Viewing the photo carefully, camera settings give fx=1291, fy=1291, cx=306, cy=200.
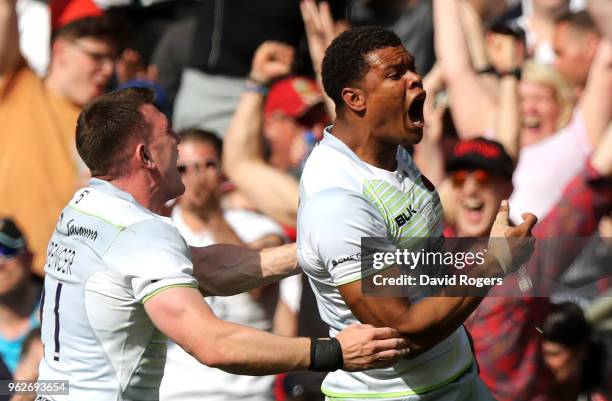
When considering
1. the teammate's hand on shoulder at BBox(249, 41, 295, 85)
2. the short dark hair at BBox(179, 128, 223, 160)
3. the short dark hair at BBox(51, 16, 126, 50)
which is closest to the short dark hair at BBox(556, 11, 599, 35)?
the teammate's hand on shoulder at BBox(249, 41, 295, 85)

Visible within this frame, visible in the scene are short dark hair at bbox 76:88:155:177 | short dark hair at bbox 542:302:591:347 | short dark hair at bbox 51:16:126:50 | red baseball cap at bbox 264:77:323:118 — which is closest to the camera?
short dark hair at bbox 76:88:155:177

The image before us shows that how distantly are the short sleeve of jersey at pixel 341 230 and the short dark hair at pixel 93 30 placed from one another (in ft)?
12.0

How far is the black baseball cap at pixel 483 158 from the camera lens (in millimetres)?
6320

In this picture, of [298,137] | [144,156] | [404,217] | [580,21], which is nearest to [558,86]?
[580,21]

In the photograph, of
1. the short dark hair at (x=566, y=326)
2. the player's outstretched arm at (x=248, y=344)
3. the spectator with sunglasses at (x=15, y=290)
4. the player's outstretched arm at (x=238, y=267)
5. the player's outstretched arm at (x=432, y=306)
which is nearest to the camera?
the player's outstretched arm at (x=248, y=344)

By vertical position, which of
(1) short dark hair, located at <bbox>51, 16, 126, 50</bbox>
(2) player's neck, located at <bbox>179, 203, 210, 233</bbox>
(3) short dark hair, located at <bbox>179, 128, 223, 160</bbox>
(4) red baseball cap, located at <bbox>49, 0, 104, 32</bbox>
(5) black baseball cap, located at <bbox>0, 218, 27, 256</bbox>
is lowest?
(5) black baseball cap, located at <bbox>0, 218, 27, 256</bbox>

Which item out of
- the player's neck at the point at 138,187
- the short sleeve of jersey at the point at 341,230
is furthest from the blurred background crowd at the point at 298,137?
the player's neck at the point at 138,187

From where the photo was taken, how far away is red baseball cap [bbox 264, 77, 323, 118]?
7.95 m

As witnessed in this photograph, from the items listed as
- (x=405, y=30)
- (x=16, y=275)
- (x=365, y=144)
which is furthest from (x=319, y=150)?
(x=405, y=30)

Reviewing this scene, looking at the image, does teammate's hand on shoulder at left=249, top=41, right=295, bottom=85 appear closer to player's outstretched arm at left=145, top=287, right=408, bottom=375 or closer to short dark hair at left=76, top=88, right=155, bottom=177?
short dark hair at left=76, top=88, right=155, bottom=177

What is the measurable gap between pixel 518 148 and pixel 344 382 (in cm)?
255

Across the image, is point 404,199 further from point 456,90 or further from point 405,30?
point 405,30

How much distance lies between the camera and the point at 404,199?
469 centimetres

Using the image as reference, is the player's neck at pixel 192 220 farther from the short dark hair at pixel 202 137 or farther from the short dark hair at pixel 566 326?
the short dark hair at pixel 566 326
